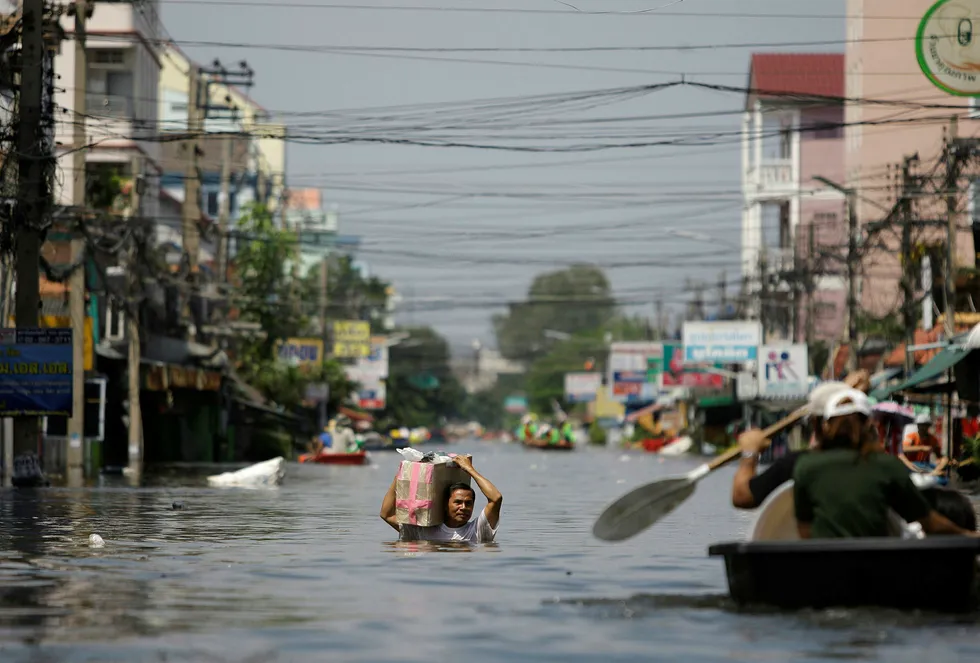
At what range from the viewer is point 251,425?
67.1m

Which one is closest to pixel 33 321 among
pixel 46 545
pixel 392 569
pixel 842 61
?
pixel 46 545

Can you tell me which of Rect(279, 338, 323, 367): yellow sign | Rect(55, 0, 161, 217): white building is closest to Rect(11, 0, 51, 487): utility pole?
Rect(55, 0, 161, 217): white building

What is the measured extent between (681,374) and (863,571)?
79.0m

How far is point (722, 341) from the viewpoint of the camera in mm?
71562

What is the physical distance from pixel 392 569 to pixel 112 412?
38761mm

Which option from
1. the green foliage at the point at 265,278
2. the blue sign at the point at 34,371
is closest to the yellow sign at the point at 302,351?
the green foliage at the point at 265,278

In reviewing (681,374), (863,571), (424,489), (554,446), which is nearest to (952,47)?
(424,489)

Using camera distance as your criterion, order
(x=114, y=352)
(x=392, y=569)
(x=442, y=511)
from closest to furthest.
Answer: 1. (x=392, y=569)
2. (x=442, y=511)
3. (x=114, y=352)

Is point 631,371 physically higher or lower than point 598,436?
higher

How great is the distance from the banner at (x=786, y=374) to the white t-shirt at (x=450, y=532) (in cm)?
4739

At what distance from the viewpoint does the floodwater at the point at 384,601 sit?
9.95 meters

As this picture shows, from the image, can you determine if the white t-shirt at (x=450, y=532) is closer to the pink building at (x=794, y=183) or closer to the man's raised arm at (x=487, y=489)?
the man's raised arm at (x=487, y=489)

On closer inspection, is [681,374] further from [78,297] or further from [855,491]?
[855,491]

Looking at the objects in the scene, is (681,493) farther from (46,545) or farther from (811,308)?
(811,308)
